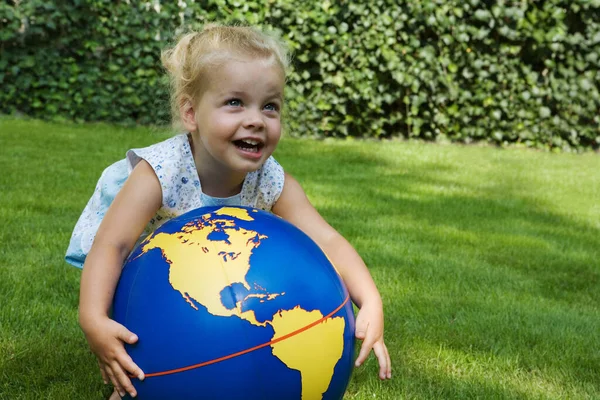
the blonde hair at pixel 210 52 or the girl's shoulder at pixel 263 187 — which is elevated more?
the blonde hair at pixel 210 52

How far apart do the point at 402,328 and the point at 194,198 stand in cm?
123

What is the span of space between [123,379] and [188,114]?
42.1 inches

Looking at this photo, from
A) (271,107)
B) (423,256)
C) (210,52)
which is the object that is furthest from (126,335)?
(423,256)

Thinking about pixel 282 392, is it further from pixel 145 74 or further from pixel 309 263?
pixel 145 74

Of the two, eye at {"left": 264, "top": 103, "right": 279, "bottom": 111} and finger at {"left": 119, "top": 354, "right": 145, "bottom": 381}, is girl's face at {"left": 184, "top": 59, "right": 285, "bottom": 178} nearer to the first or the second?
eye at {"left": 264, "top": 103, "right": 279, "bottom": 111}

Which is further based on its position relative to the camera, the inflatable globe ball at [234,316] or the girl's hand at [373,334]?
the girl's hand at [373,334]

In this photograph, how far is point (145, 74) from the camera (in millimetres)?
9195

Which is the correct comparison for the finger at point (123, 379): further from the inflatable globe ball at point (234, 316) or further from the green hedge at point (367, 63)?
the green hedge at point (367, 63)

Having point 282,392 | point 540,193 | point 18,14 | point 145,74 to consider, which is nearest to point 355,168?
point 540,193

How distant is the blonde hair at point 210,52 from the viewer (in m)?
2.81

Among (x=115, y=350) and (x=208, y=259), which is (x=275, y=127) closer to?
(x=208, y=259)

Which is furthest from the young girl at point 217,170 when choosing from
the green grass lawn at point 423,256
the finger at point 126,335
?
the green grass lawn at point 423,256

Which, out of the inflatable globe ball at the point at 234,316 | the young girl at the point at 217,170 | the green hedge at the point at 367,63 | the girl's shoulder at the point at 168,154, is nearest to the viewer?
the inflatable globe ball at the point at 234,316

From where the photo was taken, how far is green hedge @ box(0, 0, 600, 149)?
8812 mm
